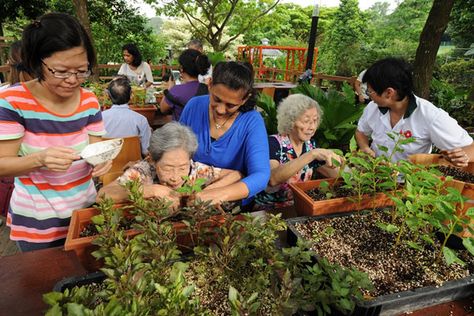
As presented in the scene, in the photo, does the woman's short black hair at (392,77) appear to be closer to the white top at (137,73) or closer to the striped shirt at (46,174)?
the striped shirt at (46,174)

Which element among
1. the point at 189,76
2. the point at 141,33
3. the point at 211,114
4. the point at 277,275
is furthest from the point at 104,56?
the point at 277,275

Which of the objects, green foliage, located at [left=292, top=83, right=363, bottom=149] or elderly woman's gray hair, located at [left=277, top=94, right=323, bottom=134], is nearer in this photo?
elderly woman's gray hair, located at [left=277, top=94, right=323, bottom=134]

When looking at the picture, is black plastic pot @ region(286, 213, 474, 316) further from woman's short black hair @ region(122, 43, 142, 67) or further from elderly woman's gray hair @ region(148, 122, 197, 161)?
woman's short black hair @ region(122, 43, 142, 67)

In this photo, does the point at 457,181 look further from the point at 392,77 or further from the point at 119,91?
the point at 119,91

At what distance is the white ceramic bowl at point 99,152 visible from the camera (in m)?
1.15

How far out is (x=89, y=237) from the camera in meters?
0.95

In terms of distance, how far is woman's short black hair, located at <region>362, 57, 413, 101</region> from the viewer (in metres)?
1.91

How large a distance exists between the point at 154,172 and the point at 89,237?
2.24ft

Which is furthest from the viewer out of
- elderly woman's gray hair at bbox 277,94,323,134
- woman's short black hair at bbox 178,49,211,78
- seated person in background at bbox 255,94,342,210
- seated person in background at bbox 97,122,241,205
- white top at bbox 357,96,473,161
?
woman's short black hair at bbox 178,49,211,78

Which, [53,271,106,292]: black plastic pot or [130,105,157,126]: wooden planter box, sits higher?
[53,271,106,292]: black plastic pot

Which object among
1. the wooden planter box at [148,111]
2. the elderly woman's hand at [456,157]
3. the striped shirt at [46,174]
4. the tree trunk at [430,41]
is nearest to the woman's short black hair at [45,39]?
the striped shirt at [46,174]

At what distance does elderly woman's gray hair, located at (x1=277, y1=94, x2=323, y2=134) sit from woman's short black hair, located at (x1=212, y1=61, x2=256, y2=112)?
0.55 metres

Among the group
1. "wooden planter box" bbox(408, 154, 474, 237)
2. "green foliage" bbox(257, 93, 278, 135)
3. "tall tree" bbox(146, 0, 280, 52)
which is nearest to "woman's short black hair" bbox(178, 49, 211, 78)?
"green foliage" bbox(257, 93, 278, 135)

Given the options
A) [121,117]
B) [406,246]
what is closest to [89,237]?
[406,246]
